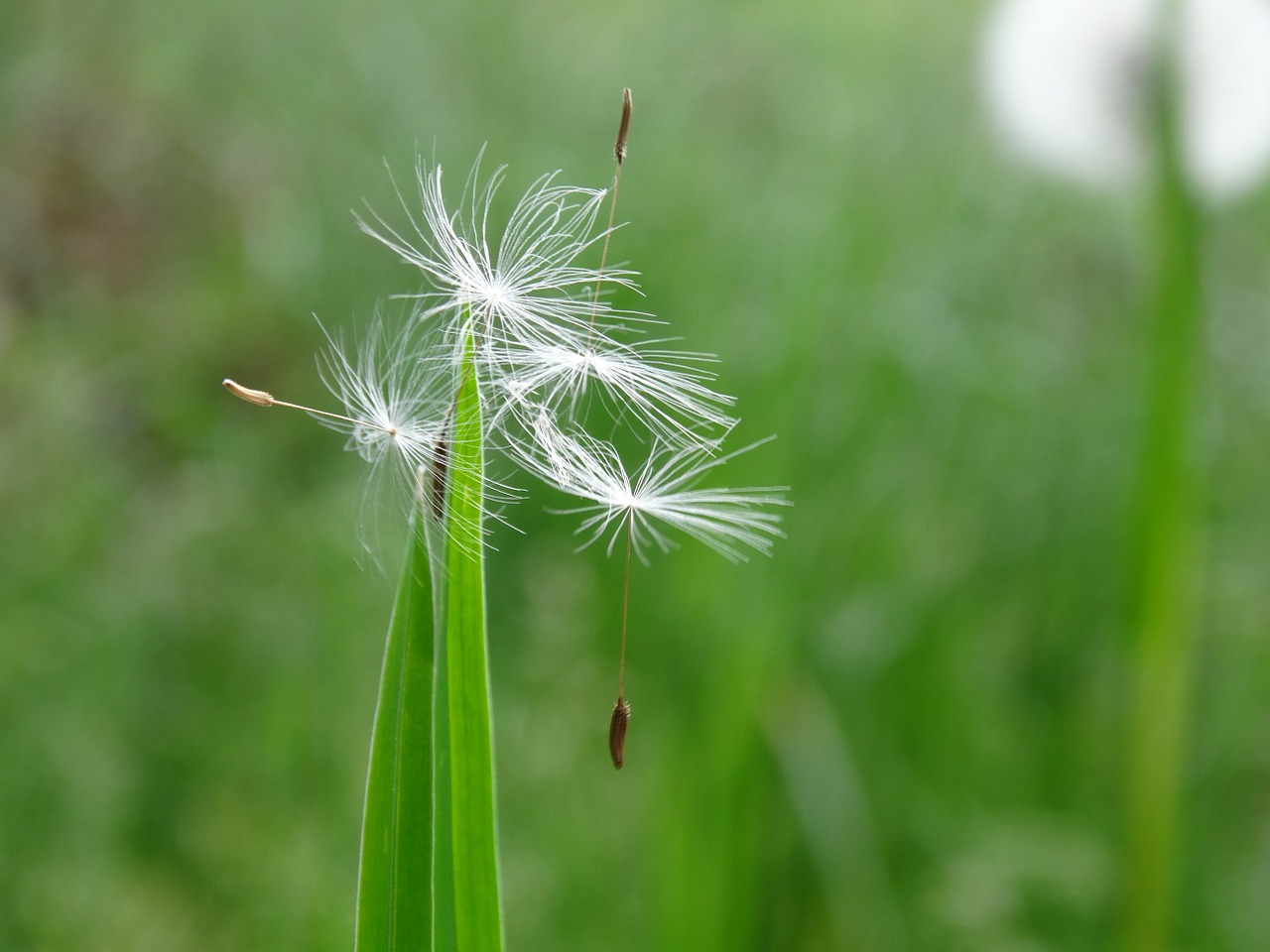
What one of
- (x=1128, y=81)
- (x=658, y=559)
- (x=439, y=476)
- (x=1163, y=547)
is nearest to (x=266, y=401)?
(x=439, y=476)

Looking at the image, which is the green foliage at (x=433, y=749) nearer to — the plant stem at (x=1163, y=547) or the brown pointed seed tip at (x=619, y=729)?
the brown pointed seed tip at (x=619, y=729)

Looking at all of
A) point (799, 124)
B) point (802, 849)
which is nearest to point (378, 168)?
point (799, 124)

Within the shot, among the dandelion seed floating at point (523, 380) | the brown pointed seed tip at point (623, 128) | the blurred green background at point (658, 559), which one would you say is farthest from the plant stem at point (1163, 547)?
the brown pointed seed tip at point (623, 128)

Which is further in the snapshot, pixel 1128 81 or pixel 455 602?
pixel 1128 81

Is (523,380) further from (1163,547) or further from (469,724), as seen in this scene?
(1163,547)

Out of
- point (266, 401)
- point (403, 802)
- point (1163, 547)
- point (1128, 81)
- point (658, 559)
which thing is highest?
point (1128, 81)

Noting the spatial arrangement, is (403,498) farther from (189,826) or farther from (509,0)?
(509,0)

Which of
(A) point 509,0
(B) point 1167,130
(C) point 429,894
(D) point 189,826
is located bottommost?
(C) point 429,894
